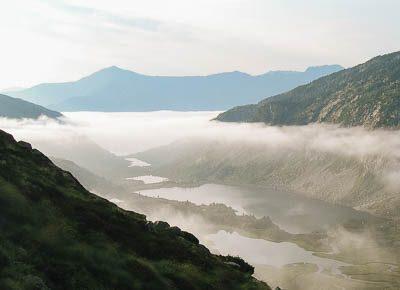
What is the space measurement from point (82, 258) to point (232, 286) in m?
24.7

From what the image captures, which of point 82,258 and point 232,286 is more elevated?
point 82,258

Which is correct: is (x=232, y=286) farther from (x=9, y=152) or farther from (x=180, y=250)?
(x=9, y=152)

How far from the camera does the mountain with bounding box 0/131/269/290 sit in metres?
47.7

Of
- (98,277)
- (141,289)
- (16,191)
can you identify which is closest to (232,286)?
(141,289)

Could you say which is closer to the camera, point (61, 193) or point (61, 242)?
point (61, 242)

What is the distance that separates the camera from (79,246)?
55.6 meters

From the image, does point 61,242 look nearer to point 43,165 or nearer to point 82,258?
point 82,258

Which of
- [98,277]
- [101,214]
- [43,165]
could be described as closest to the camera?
[98,277]

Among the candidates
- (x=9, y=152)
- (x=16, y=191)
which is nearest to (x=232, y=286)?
(x=16, y=191)

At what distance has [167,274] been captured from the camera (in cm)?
6147

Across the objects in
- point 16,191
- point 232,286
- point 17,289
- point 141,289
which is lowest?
point 232,286

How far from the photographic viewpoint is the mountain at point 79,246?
156 ft

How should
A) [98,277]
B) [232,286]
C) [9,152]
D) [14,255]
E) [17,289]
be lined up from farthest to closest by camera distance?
1. [9,152]
2. [232,286]
3. [98,277]
4. [14,255]
5. [17,289]

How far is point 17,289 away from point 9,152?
1958 inches
